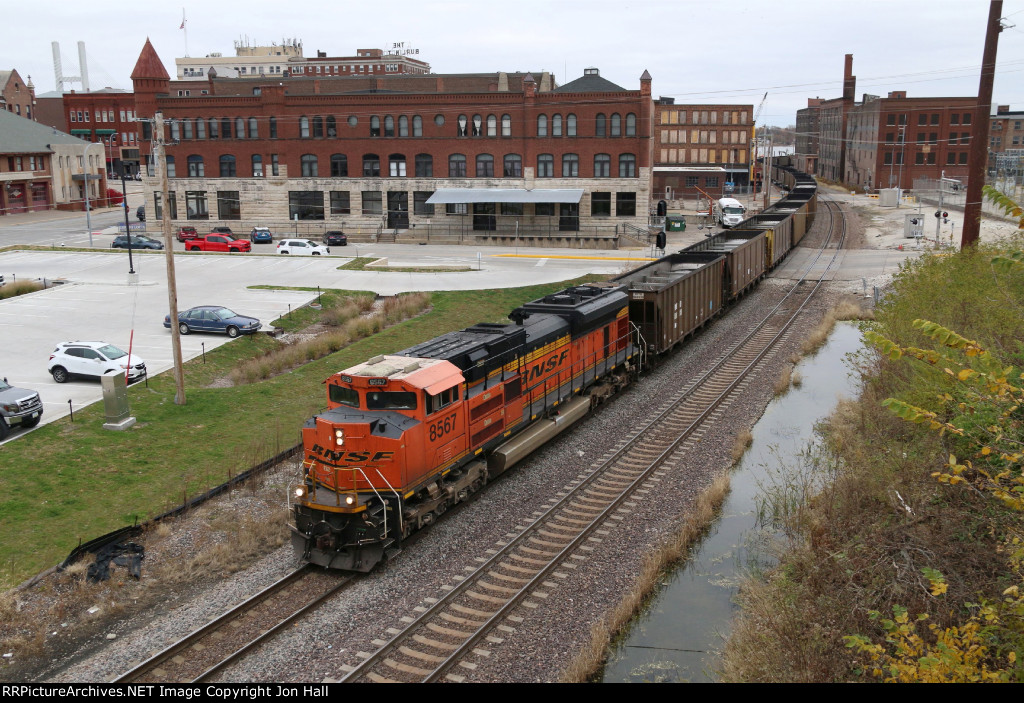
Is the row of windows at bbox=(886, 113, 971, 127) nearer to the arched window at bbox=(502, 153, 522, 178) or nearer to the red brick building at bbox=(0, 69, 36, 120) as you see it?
the arched window at bbox=(502, 153, 522, 178)

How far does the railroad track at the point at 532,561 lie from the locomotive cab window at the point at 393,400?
11.6ft

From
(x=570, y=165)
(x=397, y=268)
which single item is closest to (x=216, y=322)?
(x=397, y=268)

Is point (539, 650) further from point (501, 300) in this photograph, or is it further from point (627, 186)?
point (627, 186)

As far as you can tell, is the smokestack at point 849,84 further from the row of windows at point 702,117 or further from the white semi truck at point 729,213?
the white semi truck at point 729,213

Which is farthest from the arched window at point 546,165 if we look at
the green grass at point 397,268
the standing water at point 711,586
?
the standing water at point 711,586

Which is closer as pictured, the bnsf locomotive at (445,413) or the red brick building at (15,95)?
the bnsf locomotive at (445,413)

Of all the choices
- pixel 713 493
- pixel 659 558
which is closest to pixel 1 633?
pixel 659 558

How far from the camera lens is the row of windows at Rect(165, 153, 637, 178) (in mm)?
74188

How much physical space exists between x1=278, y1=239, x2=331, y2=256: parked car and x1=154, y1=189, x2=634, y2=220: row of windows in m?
14.6

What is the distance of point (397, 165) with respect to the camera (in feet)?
251

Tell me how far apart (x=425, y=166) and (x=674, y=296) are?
165ft

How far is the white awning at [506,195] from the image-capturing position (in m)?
72.8

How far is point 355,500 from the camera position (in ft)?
51.1

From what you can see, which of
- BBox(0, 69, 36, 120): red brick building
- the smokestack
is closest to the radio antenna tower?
BBox(0, 69, 36, 120): red brick building
